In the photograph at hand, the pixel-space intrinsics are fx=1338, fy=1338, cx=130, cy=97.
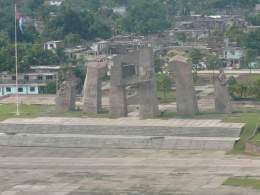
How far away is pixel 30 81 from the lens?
260 ft

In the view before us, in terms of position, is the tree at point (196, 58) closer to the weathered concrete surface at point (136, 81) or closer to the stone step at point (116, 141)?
the weathered concrete surface at point (136, 81)

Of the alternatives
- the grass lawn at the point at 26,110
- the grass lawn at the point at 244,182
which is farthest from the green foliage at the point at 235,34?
the grass lawn at the point at 244,182

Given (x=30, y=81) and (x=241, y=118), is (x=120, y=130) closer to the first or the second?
(x=241, y=118)

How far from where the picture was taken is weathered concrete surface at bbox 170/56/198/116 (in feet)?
194

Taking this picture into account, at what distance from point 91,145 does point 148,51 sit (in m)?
5.46

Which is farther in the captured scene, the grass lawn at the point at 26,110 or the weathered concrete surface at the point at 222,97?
the grass lawn at the point at 26,110

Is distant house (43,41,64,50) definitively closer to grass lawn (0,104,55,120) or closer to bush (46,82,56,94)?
bush (46,82,56,94)

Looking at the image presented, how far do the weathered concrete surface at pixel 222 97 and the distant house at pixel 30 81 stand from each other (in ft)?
60.5

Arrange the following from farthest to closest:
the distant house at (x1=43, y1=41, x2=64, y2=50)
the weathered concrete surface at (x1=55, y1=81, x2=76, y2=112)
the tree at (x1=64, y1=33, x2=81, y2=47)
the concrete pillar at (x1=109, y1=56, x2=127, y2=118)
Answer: the tree at (x1=64, y1=33, x2=81, y2=47)
the distant house at (x1=43, y1=41, x2=64, y2=50)
the weathered concrete surface at (x1=55, y1=81, x2=76, y2=112)
the concrete pillar at (x1=109, y1=56, x2=127, y2=118)

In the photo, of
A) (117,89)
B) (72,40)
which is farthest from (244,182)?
(72,40)

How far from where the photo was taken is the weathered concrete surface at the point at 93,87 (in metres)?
61.0

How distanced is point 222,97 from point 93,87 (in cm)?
595

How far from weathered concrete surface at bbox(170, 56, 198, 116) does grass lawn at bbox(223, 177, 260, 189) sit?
34.2 feet

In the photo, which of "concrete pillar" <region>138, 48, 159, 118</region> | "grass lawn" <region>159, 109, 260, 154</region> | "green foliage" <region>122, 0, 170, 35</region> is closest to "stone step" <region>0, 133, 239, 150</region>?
"grass lawn" <region>159, 109, 260, 154</region>
